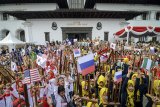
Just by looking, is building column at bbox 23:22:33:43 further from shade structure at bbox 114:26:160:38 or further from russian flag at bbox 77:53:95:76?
russian flag at bbox 77:53:95:76

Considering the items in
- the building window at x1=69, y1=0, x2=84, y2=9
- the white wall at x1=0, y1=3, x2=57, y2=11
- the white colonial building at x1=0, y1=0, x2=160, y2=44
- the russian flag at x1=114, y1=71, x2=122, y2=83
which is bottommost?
the russian flag at x1=114, y1=71, x2=122, y2=83

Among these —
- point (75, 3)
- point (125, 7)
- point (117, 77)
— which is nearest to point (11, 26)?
point (75, 3)

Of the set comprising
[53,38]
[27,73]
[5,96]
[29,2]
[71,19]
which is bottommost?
[5,96]

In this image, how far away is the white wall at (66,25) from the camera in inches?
1107

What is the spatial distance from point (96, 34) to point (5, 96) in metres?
22.9

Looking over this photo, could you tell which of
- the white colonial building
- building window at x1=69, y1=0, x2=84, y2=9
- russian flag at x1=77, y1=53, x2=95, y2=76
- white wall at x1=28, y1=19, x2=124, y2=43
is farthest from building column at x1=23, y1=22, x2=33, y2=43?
russian flag at x1=77, y1=53, x2=95, y2=76

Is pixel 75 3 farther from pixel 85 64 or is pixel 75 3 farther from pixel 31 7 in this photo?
pixel 85 64

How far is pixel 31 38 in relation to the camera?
2873 centimetres

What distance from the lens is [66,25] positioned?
28.2m

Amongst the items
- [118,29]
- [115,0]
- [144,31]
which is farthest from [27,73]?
[115,0]

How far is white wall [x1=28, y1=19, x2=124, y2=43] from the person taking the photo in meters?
28.1

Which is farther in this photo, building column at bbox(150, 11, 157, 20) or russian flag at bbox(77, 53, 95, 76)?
building column at bbox(150, 11, 157, 20)

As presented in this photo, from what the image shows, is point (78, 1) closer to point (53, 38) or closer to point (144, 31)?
point (53, 38)

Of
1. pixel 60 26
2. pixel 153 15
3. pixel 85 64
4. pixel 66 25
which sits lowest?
pixel 85 64
